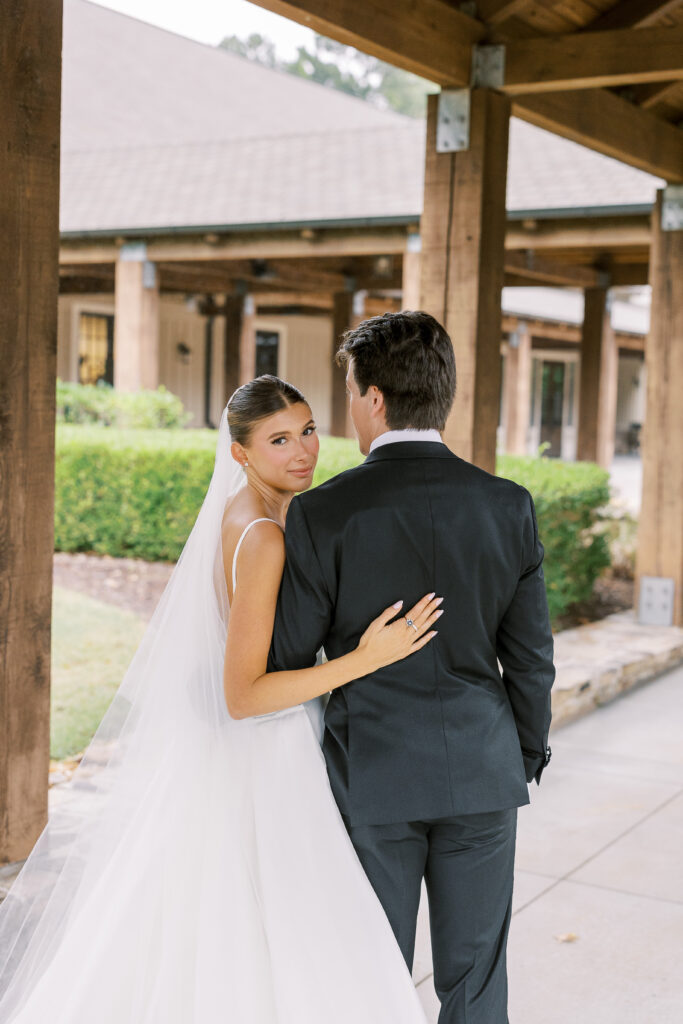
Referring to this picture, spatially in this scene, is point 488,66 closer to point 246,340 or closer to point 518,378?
point 246,340

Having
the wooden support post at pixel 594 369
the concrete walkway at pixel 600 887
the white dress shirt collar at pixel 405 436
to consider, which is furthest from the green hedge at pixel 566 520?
the wooden support post at pixel 594 369

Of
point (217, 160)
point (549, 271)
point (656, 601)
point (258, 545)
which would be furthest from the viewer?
point (217, 160)

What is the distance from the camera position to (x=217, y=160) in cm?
1692

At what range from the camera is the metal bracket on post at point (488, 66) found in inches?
222

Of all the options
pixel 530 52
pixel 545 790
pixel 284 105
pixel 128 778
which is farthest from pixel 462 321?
pixel 284 105

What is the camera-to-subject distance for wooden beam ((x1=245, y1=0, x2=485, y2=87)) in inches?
183

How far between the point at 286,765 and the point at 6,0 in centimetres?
239

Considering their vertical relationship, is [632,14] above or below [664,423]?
above

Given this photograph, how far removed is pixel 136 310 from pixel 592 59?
9655mm

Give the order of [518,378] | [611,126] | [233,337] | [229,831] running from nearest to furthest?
[229,831] → [611,126] → [233,337] → [518,378]

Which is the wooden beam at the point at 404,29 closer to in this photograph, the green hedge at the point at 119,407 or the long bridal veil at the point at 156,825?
the long bridal veil at the point at 156,825

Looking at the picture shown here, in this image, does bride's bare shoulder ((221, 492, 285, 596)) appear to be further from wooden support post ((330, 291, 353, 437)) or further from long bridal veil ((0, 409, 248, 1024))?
wooden support post ((330, 291, 353, 437))

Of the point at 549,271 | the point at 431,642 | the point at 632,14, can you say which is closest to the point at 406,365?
the point at 431,642

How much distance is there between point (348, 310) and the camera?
17312 millimetres
